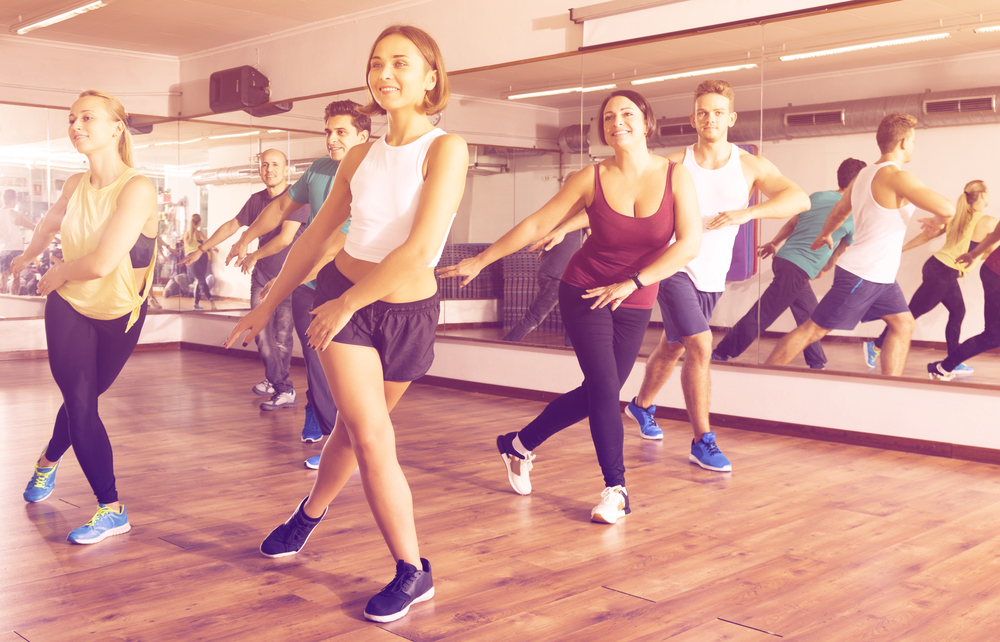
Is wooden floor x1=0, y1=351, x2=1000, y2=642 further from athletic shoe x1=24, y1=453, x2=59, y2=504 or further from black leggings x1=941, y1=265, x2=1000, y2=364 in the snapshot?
black leggings x1=941, y1=265, x2=1000, y2=364

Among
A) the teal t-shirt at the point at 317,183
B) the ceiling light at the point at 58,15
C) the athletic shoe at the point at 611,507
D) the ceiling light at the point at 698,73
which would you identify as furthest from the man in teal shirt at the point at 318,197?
the ceiling light at the point at 58,15

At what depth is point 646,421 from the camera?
4.93 metres

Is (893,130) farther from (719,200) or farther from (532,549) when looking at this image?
(532,549)

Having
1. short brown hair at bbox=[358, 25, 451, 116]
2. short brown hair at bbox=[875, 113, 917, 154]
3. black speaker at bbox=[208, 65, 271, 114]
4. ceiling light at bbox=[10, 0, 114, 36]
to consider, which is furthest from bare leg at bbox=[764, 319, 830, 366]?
ceiling light at bbox=[10, 0, 114, 36]

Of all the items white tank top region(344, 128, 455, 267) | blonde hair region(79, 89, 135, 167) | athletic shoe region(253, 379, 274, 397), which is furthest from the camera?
athletic shoe region(253, 379, 274, 397)

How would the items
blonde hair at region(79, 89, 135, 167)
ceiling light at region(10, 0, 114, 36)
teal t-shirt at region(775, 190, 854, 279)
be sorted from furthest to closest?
ceiling light at region(10, 0, 114, 36) < teal t-shirt at region(775, 190, 854, 279) < blonde hair at region(79, 89, 135, 167)

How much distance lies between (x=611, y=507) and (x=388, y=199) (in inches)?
63.8

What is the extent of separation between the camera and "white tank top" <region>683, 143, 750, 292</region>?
4.25m

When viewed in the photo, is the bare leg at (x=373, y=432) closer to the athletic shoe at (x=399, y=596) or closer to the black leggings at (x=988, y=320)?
the athletic shoe at (x=399, y=596)

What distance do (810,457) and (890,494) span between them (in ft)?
2.36

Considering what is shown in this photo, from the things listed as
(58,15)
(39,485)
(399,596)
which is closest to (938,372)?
(399,596)

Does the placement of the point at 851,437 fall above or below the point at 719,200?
below

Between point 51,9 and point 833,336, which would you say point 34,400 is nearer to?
point 51,9

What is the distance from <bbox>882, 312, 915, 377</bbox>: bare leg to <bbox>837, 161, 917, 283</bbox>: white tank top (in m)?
0.21
